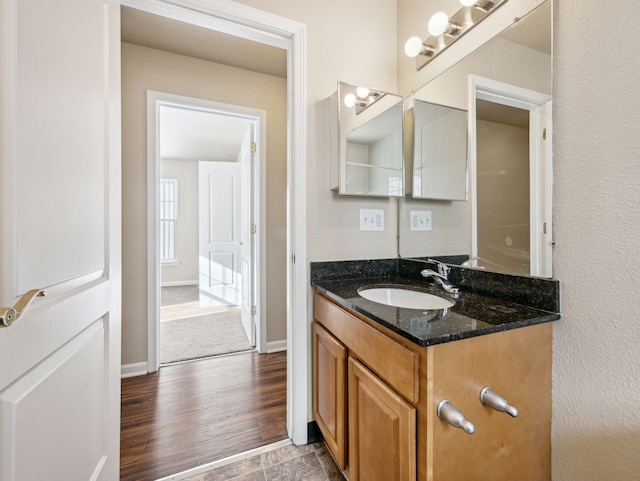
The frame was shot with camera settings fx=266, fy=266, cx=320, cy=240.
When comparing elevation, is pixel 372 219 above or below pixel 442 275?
above

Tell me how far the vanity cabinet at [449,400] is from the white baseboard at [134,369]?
1.86 metres

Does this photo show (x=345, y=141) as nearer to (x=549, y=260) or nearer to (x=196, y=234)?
(x=549, y=260)

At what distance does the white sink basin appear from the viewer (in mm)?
1205

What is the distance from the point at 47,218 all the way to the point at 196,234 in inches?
206

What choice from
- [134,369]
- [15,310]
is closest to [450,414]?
[15,310]

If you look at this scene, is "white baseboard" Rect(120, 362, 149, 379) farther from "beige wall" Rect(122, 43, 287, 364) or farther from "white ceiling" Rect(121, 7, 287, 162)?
"white ceiling" Rect(121, 7, 287, 162)

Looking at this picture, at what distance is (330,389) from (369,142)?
49.5 inches

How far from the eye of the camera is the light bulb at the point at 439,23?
1226mm

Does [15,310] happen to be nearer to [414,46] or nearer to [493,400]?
[493,400]

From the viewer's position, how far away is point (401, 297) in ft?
4.29

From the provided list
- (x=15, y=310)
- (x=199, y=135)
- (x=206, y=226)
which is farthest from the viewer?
(x=206, y=226)

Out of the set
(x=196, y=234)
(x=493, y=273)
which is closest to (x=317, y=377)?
(x=493, y=273)

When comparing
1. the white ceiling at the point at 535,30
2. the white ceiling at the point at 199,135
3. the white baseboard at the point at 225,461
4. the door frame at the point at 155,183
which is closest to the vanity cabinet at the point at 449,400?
the white baseboard at the point at 225,461

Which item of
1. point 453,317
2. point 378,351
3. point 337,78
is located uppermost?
point 337,78
